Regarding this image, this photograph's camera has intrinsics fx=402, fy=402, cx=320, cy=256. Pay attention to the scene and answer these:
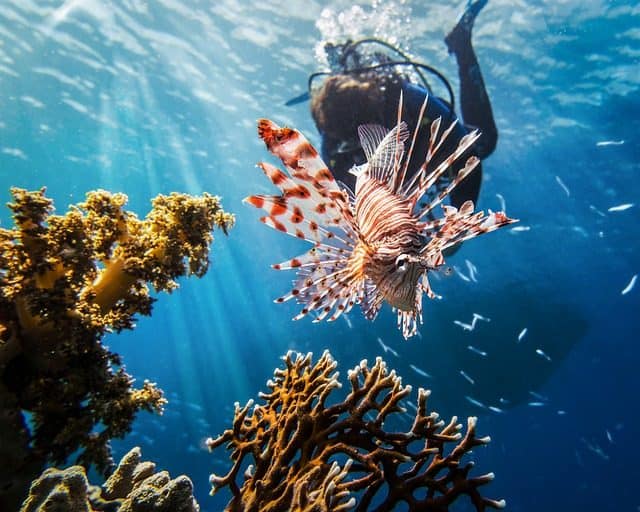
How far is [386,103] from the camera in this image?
5418mm

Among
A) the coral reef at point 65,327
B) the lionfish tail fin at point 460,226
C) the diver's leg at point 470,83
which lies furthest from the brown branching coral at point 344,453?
the diver's leg at point 470,83

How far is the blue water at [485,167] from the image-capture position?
40.3 ft

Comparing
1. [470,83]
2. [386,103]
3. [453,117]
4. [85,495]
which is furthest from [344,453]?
[470,83]

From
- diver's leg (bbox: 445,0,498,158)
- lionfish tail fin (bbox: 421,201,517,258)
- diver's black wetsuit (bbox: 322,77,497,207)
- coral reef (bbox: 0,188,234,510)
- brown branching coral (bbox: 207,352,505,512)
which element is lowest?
brown branching coral (bbox: 207,352,505,512)

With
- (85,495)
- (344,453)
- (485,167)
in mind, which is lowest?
(344,453)

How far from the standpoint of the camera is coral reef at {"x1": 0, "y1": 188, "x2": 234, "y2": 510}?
2430mm

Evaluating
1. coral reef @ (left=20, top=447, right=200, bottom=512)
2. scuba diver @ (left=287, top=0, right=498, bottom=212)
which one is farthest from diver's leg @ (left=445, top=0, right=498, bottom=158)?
coral reef @ (left=20, top=447, right=200, bottom=512)

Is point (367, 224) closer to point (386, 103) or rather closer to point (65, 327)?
point (65, 327)

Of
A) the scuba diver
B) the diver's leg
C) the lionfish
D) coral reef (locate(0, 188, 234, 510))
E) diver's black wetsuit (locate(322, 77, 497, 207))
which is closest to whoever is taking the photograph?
the lionfish

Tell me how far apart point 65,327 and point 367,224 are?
6.49ft

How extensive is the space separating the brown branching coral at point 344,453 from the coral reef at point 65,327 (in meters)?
0.92

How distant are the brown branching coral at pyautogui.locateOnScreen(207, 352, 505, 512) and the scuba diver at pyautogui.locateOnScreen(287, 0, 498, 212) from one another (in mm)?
3685

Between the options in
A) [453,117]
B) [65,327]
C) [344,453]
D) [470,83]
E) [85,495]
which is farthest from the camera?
[470,83]

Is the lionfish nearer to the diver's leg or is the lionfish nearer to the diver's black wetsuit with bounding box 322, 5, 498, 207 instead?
the diver's black wetsuit with bounding box 322, 5, 498, 207
